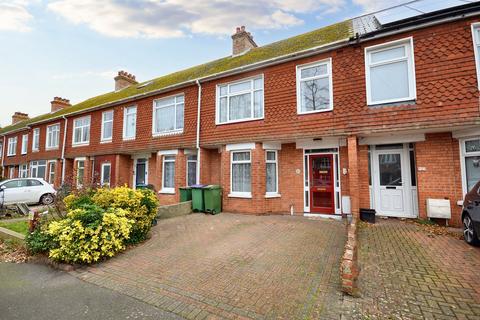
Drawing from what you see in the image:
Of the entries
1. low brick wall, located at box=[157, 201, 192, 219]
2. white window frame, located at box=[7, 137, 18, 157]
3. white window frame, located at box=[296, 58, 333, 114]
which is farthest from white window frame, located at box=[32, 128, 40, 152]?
white window frame, located at box=[296, 58, 333, 114]

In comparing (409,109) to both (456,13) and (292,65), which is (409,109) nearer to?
(456,13)

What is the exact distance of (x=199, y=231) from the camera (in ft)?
22.6

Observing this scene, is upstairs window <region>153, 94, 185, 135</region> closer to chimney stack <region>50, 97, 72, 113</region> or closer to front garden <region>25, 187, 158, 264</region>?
front garden <region>25, 187, 158, 264</region>

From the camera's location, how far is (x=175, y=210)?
895 centimetres

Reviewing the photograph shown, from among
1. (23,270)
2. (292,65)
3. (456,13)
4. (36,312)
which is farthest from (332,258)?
(456,13)

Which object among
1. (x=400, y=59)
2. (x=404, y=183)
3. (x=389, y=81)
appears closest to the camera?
(x=400, y=59)

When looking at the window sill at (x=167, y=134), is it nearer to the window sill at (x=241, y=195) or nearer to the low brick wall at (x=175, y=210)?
the low brick wall at (x=175, y=210)

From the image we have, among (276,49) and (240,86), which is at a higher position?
(276,49)

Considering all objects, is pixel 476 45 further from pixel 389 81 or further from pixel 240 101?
pixel 240 101

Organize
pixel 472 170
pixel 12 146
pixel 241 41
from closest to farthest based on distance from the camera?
pixel 472 170
pixel 241 41
pixel 12 146

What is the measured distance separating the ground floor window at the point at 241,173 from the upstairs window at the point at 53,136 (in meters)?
15.0

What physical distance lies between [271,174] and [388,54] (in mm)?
5536

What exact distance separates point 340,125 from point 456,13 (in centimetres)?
409

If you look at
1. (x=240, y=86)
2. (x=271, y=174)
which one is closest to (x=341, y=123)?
(x=271, y=174)
